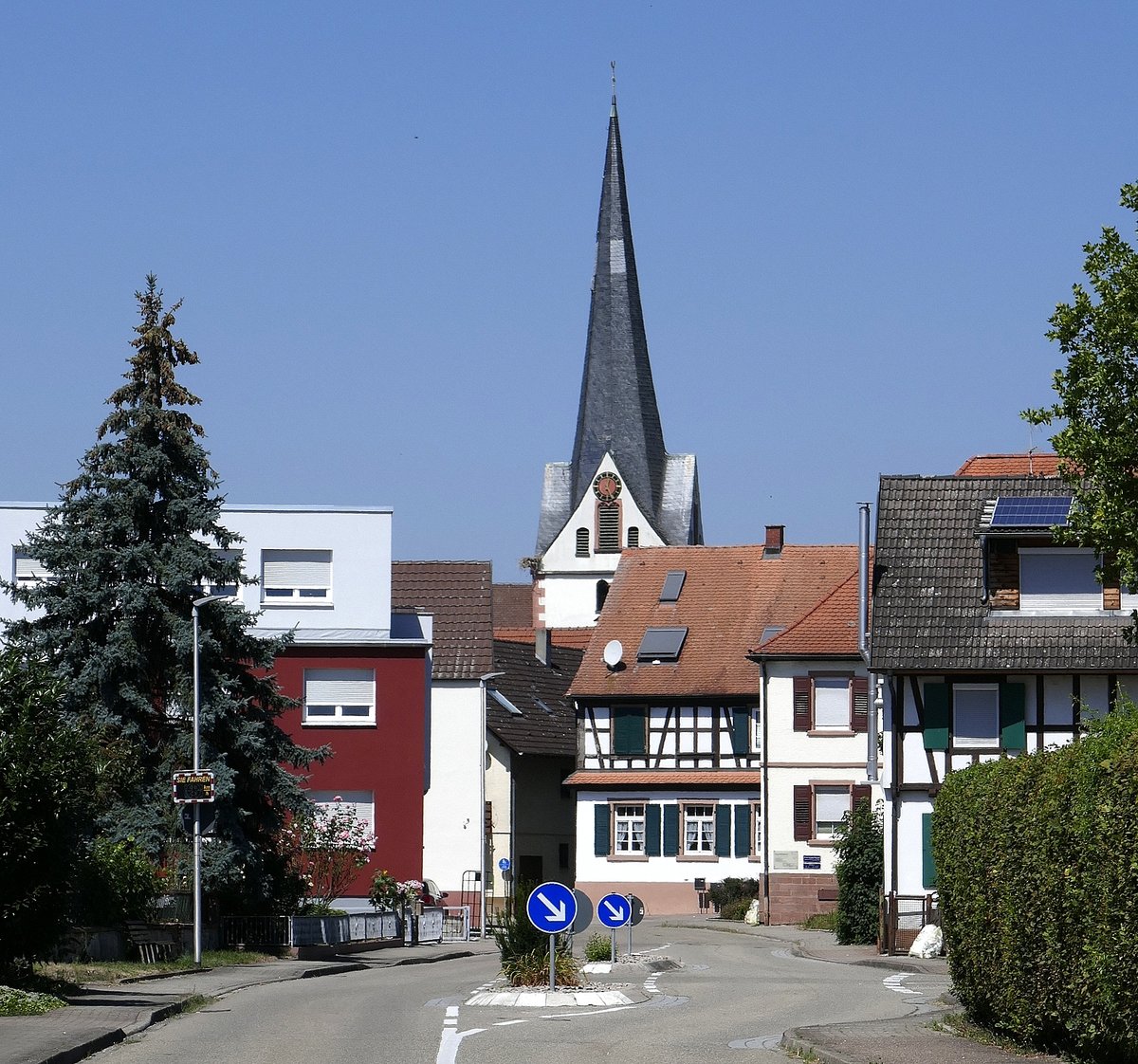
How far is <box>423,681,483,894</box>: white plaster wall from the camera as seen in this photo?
56.9 meters

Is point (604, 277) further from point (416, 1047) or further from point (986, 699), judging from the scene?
point (416, 1047)

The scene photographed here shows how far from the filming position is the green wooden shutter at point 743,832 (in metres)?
58.7

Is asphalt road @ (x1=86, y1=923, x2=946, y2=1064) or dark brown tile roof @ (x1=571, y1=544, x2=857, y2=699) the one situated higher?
dark brown tile roof @ (x1=571, y1=544, x2=857, y2=699)

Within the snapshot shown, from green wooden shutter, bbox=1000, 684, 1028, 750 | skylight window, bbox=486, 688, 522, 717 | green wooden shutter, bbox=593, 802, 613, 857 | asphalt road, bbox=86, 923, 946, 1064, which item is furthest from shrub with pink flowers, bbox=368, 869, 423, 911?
skylight window, bbox=486, 688, 522, 717

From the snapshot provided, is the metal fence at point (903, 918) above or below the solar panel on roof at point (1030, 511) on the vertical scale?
below

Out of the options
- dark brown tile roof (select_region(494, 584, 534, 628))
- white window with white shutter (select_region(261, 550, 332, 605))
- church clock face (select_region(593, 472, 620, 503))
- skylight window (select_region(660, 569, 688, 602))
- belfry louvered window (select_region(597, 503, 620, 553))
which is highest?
church clock face (select_region(593, 472, 620, 503))

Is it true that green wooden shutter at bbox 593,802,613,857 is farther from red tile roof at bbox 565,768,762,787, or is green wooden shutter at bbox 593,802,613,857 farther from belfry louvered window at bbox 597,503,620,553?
belfry louvered window at bbox 597,503,620,553

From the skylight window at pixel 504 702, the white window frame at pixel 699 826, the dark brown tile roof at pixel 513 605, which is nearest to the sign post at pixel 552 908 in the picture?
the white window frame at pixel 699 826

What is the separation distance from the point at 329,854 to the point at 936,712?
12.6m

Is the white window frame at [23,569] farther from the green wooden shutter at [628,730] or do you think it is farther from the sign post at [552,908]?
the sign post at [552,908]

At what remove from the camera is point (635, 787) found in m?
59.5

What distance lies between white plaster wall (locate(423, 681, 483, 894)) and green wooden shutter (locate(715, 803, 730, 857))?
7212 millimetres

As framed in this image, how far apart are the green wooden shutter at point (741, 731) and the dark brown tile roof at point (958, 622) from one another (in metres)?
23.4

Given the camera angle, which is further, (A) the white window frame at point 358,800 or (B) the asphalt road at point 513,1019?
(A) the white window frame at point 358,800
